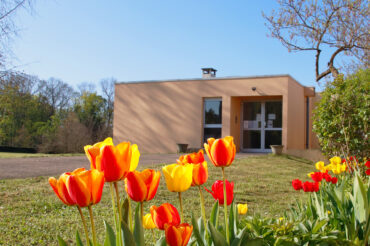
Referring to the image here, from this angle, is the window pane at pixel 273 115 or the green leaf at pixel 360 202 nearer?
the green leaf at pixel 360 202

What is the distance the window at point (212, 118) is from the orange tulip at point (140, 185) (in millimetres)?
17133

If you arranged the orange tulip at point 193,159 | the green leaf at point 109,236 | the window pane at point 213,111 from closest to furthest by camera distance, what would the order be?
1. the green leaf at point 109,236
2. the orange tulip at point 193,159
3. the window pane at point 213,111

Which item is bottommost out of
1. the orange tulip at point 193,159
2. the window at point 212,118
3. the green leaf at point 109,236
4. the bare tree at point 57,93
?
the green leaf at point 109,236

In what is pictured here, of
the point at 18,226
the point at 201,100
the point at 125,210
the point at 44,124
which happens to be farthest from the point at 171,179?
the point at 44,124

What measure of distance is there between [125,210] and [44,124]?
35561 mm

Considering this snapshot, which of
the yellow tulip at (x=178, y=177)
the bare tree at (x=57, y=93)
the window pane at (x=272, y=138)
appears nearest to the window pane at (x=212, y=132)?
the window pane at (x=272, y=138)

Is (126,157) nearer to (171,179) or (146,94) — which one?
(171,179)

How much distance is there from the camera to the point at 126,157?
3.75 ft

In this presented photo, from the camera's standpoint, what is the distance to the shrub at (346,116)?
21.0 ft

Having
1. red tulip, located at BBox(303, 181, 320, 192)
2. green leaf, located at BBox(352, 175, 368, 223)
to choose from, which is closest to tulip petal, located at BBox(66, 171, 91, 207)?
green leaf, located at BBox(352, 175, 368, 223)

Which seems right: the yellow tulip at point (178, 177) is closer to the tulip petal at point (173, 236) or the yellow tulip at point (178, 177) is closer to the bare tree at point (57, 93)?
the tulip petal at point (173, 236)

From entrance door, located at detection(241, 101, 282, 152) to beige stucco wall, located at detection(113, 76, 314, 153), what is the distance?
0.46m

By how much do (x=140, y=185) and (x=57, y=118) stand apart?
35.2 m

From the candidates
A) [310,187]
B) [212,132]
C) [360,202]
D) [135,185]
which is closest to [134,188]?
[135,185]
